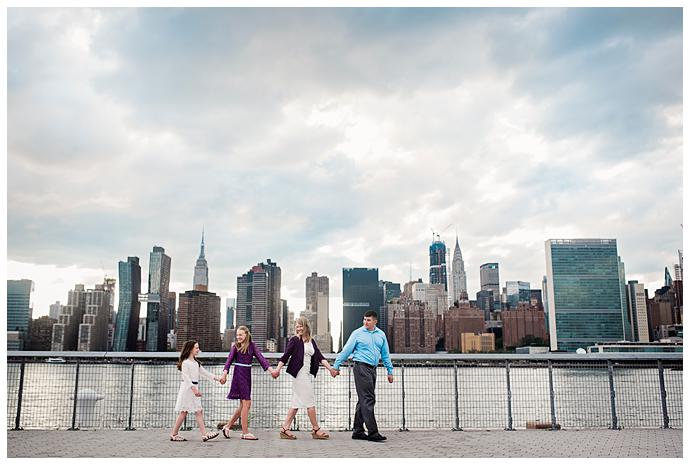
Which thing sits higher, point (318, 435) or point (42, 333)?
point (42, 333)

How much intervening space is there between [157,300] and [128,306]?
5.24 meters

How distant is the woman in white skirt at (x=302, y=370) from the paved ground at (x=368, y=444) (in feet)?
0.73

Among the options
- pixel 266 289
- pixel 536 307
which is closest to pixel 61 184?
pixel 266 289

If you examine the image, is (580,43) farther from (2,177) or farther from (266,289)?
(266,289)

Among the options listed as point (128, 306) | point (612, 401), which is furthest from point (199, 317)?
point (612, 401)

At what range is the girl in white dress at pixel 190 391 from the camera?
7.34 meters

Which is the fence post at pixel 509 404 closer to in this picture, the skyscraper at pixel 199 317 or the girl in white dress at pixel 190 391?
the girl in white dress at pixel 190 391

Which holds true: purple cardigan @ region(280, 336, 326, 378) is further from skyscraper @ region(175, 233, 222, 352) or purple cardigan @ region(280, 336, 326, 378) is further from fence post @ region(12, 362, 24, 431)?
skyscraper @ region(175, 233, 222, 352)

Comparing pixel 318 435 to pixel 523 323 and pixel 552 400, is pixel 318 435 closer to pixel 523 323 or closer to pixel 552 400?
pixel 552 400

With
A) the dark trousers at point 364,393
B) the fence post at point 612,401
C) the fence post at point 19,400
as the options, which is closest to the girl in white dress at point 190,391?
the dark trousers at point 364,393

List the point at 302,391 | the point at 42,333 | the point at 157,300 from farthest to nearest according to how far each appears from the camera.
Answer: the point at 157,300
the point at 42,333
the point at 302,391

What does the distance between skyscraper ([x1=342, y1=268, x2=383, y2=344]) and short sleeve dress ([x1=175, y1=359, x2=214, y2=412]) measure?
337 ft

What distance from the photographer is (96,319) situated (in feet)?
304

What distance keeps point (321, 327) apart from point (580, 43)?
91664 mm
